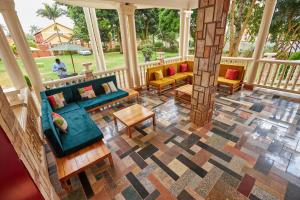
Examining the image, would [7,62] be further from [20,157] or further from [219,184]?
[219,184]

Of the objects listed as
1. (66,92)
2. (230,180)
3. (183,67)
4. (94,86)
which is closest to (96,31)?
(94,86)

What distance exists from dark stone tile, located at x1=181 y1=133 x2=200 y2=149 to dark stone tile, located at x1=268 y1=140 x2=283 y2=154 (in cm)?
120

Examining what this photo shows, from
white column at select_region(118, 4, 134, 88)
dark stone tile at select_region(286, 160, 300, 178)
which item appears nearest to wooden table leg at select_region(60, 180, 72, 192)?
dark stone tile at select_region(286, 160, 300, 178)

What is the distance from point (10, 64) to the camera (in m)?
3.09

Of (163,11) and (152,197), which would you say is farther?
(163,11)

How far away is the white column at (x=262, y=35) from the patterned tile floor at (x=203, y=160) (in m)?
1.53

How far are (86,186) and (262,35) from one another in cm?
565

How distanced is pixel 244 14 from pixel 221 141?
8428 millimetres

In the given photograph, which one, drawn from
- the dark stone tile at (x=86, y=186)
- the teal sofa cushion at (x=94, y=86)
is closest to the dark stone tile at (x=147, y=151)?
the dark stone tile at (x=86, y=186)

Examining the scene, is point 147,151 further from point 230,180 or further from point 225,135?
point 225,135

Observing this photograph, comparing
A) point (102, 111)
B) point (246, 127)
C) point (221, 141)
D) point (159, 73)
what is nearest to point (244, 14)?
point (159, 73)

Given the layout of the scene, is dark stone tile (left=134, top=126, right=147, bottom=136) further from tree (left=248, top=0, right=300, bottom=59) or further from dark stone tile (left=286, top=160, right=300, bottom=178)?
tree (left=248, top=0, right=300, bottom=59)

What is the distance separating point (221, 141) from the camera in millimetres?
2770

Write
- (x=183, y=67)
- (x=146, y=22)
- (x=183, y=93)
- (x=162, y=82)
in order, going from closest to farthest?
(x=183, y=93) < (x=162, y=82) < (x=183, y=67) < (x=146, y=22)
